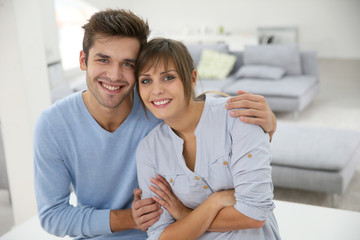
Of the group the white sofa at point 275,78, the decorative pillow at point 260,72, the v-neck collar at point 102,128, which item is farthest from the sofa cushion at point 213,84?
the v-neck collar at point 102,128

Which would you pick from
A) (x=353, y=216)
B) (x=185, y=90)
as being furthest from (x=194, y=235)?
(x=353, y=216)

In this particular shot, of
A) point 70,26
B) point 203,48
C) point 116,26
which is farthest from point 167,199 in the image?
point 70,26

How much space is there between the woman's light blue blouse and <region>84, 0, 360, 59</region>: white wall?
6.19m

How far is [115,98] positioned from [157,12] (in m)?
6.97

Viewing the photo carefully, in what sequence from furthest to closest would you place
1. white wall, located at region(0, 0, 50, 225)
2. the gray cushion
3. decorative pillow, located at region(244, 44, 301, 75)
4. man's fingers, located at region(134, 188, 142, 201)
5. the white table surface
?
decorative pillow, located at region(244, 44, 301, 75) → the gray cushion → white wall, located at region(0, 0, 50, 225) → the white table surface → man's fingers, located at region(134, 188, 142, 201)

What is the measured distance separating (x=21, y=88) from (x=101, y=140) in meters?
0.95

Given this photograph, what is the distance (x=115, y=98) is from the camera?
153 cm

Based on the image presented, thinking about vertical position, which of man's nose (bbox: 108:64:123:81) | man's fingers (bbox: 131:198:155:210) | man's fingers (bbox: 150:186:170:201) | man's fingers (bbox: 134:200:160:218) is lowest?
man's fingers (bbox: 134:200:160:218)

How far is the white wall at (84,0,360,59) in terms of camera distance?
7.00 meters

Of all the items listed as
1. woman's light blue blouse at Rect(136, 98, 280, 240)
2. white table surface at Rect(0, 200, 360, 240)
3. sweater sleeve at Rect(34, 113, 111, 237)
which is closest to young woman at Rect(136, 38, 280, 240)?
woman's light blue blouse at Rect(136, 98, 280, 240)

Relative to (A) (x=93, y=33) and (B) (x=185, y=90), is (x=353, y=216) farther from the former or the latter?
(A) (x=93, y=33)

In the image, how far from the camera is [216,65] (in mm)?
5426

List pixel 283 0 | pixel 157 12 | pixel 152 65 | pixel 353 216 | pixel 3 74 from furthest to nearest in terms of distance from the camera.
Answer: pixel 157 12
pixel 283 0
pixel 3 74
pixel 353 216
pixel 152 65

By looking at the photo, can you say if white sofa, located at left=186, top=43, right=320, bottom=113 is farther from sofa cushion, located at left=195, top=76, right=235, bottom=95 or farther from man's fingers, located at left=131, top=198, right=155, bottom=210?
man's fingers, located at left=131, top=198, right=155, bottom=210
